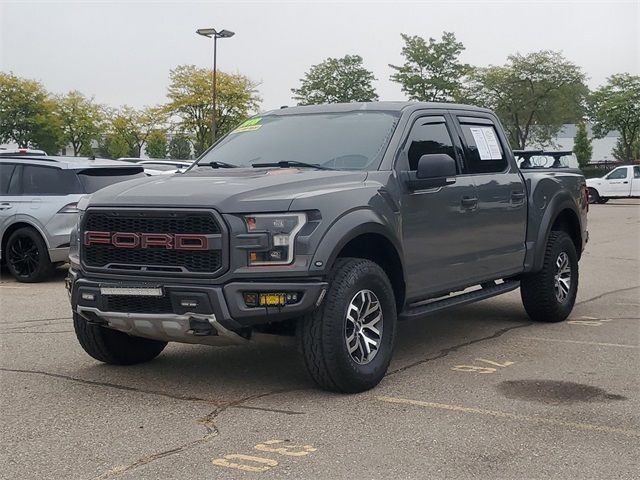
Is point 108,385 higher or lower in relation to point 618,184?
lower

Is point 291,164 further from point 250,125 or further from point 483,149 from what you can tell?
point 483,149

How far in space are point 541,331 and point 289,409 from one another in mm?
3540

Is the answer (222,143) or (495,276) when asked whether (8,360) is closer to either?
(222,143)

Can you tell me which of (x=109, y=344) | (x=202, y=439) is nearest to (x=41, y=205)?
(x=109, y=344)

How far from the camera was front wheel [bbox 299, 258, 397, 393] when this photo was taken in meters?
5.49

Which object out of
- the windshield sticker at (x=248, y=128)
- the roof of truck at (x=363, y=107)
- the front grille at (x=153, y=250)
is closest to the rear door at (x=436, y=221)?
the roof of truck at (x=363, y=107)

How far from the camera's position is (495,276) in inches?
297

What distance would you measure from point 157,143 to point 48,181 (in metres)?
55.7

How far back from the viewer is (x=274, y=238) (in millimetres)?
5359

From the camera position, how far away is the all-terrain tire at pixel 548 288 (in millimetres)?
8352

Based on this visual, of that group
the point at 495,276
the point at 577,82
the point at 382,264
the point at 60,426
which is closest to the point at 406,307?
the point at 382,264

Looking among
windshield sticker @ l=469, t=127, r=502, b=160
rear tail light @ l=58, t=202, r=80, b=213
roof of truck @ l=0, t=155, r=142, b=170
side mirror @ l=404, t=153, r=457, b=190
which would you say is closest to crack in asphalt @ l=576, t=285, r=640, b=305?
windshield sticker @ l=469, t=127, r=502, b=160

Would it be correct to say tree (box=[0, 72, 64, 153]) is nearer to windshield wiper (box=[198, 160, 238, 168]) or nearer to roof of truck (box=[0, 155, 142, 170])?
roof of truck (box=[0, 155, 142, 170])

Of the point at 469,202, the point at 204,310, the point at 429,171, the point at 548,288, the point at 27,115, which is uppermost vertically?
the point at 27,115
